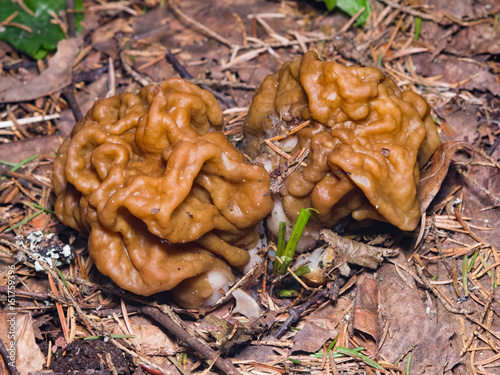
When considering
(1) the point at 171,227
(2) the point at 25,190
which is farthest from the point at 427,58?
(2) the point at 25,190

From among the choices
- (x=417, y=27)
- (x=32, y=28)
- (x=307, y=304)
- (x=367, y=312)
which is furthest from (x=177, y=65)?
(x=367, y=312)

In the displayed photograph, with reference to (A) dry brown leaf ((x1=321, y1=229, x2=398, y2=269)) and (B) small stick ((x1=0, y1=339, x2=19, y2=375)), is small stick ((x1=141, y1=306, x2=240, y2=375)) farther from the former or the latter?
(A) dry brown leaf ((x1=321, y1=229, x2=398, y2=269))

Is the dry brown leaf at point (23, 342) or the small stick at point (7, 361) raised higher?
the small stick at point (7, 361)

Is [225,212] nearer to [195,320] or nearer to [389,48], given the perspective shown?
[195,320]

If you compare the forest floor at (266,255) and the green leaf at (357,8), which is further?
the green leaf at (357,8)

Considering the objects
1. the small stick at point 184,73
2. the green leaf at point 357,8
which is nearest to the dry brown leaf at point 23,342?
the small stick at point 184,73

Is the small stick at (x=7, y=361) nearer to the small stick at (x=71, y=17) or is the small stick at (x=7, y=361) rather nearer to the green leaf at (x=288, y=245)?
the green leaf at (x=288, y=245)

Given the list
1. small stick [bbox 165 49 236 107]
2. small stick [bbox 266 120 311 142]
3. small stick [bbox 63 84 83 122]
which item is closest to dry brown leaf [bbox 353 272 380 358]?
small stick [bbox 266 120 311 142]
